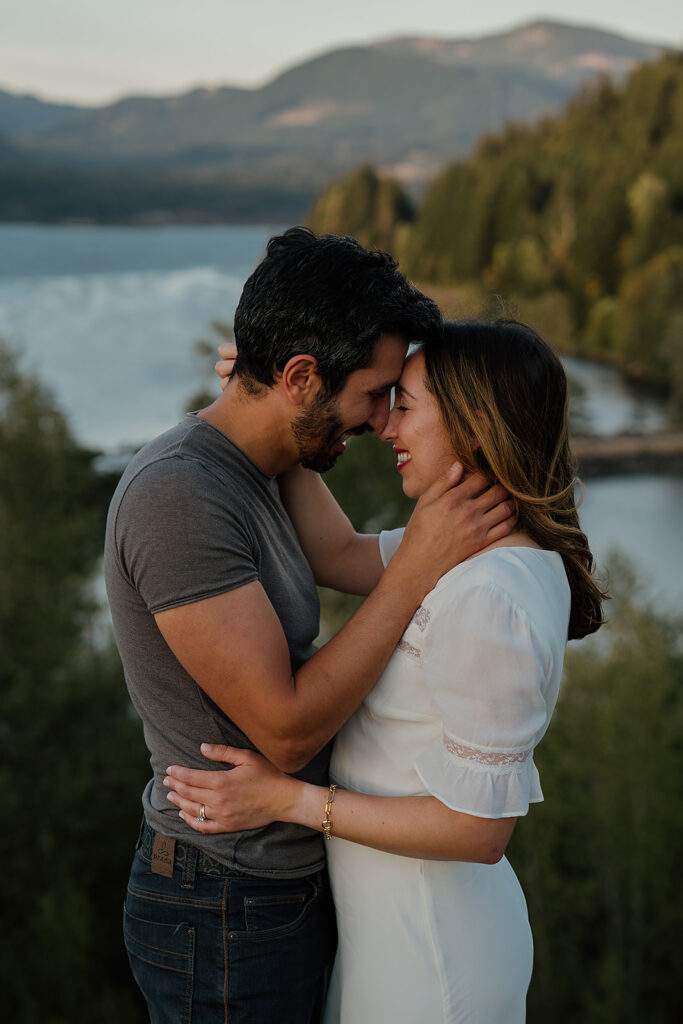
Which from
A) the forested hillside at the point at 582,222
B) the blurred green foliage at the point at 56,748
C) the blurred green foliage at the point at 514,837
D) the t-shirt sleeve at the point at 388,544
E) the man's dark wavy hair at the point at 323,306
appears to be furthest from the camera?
the forested hillside at the point at 582,222

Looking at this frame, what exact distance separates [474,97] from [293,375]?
116898 mm

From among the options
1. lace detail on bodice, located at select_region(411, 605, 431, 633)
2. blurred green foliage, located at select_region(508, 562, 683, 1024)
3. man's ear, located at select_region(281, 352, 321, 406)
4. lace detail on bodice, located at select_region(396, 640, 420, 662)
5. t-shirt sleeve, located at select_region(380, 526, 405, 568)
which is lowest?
blurred green foliage, located at select_region(508, 562, 683, 1024)

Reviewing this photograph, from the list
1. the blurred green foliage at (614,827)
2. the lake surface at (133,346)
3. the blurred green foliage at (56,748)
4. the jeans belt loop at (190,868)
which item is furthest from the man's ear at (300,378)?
the lake surface at (133,346)

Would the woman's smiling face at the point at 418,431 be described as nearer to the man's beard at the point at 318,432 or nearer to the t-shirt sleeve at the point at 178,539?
the man's beard at the point at 318,432

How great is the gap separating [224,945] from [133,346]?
27.6 meters

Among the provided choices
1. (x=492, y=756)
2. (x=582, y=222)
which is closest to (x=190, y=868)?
(x=492, y=756)

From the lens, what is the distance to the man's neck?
75.3 inches

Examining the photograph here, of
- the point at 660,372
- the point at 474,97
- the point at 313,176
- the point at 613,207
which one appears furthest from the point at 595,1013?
the point at 474,97

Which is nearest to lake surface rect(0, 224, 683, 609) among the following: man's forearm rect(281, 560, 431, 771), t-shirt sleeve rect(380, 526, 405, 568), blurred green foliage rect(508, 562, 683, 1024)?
blurred green foliage rect(508, 562, 683, 1024)

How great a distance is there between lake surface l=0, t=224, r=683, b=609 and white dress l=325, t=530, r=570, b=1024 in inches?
829

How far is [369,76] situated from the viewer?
12181 centimetres

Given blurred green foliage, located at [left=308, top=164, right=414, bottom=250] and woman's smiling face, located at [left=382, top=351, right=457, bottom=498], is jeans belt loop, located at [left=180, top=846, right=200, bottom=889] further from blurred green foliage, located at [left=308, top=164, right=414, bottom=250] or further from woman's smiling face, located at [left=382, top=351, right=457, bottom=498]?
blurred green foliage, located at [left=308, top=164, right=414, bottom=250]

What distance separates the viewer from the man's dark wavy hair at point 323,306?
177 cm

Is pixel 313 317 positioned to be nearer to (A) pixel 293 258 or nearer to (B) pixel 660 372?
(A) pixel 293 258
